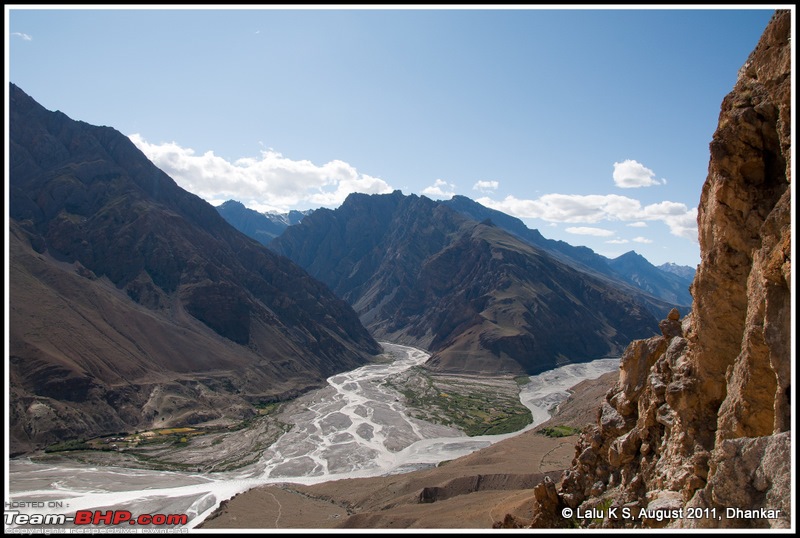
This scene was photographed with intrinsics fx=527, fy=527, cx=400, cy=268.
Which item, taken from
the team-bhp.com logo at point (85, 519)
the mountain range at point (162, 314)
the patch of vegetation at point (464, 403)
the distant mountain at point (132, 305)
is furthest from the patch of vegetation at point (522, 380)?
the team-bhp.com logo at point (85, 519)

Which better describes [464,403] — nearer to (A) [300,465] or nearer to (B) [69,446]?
(A) [300,465]

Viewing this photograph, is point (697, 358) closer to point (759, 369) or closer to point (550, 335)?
point (759, 369)

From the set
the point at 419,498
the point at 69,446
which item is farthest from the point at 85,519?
the point at 69,446

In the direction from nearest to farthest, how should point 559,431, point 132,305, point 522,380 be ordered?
point 559,431, point 132,305, point 522,380

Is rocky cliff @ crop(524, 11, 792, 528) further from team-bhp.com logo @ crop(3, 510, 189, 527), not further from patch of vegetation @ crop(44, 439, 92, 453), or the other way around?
patch of vegetation @ crop(44, 439, 92, 453)

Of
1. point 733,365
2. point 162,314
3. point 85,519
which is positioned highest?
point 733,365

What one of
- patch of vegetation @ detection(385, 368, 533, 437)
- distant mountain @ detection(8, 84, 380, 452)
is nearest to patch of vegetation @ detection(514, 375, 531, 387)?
patch of vegetation @ detection(385, 368, 533, 437)

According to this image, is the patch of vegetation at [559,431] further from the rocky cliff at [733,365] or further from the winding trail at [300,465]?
the rocky cliff at [733,365]
